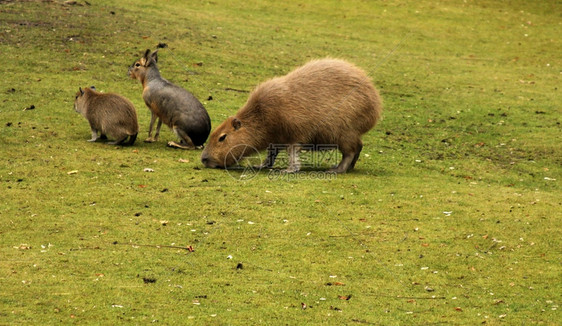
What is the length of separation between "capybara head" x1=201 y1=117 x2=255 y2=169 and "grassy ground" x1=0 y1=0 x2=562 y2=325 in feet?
0.93

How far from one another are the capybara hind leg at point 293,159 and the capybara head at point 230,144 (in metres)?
0.48

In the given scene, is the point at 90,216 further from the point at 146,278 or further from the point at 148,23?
the point at 148,23

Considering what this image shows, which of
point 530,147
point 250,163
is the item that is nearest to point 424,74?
point 530,147

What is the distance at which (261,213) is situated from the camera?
7.82 m

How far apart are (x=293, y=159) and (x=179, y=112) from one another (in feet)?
6.53

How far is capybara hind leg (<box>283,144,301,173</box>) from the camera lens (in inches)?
366

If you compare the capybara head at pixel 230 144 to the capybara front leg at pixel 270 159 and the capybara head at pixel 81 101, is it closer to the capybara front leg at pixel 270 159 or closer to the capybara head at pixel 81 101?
the capybara front leg at pixel 270 159

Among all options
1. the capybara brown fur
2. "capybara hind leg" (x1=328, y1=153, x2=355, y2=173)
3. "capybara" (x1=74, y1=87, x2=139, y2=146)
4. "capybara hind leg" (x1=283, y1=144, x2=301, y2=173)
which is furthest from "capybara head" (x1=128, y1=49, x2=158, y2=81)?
"capybara hind leg" (x1=328, y1=153, x2=355, y2=173)

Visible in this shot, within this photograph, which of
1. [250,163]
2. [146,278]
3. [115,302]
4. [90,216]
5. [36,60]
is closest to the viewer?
[115,302]

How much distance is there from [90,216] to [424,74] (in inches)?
428

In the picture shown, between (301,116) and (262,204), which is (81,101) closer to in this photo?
(301,116)

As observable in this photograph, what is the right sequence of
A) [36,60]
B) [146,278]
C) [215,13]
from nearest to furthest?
[146,278] < [36,60] < [215,13]

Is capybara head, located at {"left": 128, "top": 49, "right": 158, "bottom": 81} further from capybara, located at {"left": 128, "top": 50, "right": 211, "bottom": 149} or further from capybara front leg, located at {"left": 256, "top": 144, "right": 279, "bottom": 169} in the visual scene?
capybara front leg, located at {"left": 256, "top": 144, "right": 279, "bottom": 169}

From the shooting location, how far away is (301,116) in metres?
9.06
